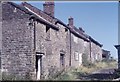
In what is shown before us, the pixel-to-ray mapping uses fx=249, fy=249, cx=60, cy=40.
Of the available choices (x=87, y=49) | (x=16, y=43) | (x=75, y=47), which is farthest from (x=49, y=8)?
(x=87, y=49)

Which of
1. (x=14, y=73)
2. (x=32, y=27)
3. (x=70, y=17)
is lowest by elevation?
(x=14, y=73)

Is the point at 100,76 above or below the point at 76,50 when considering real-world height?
below

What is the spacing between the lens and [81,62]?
108ft

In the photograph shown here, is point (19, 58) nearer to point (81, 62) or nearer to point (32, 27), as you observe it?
point (32, 27)

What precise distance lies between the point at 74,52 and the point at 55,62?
750 centimetres

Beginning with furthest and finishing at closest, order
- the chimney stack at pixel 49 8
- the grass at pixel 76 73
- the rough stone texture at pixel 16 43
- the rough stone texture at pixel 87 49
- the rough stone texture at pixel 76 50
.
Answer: the rough stone texture at pixel 87 49
the rough stone texture at pixel 76 50
the chimney stack at pixel 49 8
the grass at pixel 76 73
the rough stone texture at pixel 16 43

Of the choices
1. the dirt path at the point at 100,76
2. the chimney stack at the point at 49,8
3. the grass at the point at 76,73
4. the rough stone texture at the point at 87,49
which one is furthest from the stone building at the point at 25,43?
the rough stone texture at the point at 87,49

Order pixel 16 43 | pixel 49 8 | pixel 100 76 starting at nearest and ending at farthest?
pixel 16 43 → pixel 100 76 → pixel 49 8

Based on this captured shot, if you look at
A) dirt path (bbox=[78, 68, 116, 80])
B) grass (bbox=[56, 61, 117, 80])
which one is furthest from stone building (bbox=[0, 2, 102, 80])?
dirt path (bbox=[78, 68, 116, 80])

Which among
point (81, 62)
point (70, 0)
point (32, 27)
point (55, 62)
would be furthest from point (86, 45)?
point (70, 0)

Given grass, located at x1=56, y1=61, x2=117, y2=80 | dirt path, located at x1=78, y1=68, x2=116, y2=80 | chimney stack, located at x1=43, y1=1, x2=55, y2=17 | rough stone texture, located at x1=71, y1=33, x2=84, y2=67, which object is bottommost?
dirt path, located at x1=78, y1=68, x2=116, y2=80

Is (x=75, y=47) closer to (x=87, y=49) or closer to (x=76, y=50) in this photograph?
(x=76, y=50)

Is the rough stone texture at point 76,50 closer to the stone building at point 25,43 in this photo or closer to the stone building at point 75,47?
the stone building at point 75,47

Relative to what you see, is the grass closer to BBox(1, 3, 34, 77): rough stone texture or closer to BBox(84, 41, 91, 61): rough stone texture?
BBox(1, 3, 34, 77): rough stone texture
